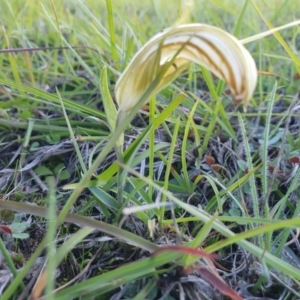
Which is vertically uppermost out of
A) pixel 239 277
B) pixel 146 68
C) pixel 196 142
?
pixel 146 68

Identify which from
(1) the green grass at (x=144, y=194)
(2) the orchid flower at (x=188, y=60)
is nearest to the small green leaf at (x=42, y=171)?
(1) the green grass at (x=144, y=194)

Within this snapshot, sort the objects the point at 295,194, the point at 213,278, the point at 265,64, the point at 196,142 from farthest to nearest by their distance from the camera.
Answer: the point at 265,64 → the point at 196,142 → the point at 295,194 → the point at 213,278

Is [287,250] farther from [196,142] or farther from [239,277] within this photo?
[196,142]

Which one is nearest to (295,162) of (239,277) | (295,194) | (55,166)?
(295,194)

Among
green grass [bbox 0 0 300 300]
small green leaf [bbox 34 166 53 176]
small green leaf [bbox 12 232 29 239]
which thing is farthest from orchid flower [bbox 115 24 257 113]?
small green leaf [bbox 34 166 53 176]

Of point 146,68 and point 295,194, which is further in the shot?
point 295,194

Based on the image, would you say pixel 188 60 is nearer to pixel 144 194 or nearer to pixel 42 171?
pixel 144 194
